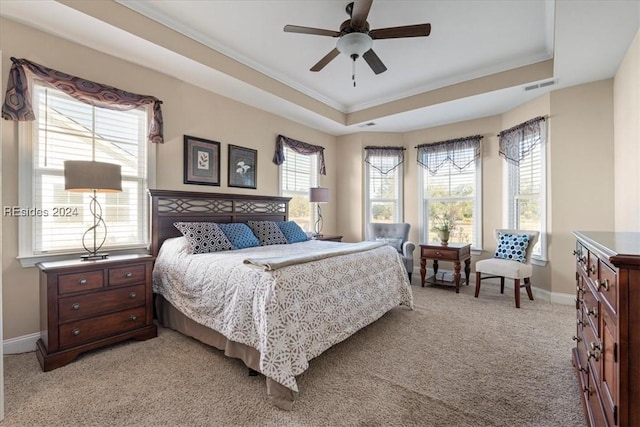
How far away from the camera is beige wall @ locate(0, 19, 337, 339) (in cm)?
241

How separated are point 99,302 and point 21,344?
78 centimetres

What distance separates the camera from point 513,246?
3916 millimetres

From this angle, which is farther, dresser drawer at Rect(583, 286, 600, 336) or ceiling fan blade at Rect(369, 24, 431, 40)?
ceiling fan blade at Rect(369, 24, 431, 40)

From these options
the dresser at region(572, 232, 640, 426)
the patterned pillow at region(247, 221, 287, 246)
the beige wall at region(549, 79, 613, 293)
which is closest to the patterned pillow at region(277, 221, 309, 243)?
the patterned pillow at region(247, 221, 287, 246)

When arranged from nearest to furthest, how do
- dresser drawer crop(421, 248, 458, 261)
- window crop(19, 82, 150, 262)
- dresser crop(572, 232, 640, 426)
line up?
dresser crop(572, 232, 640, 426) → window crop(19, 82, 150, 262) → dresser drawer crop(421, 248, 458, 261)

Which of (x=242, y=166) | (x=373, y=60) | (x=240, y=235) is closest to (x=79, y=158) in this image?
(x=240, y=235)

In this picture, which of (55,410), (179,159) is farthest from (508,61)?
(55,410)

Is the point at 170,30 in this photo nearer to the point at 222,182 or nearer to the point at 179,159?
the point at 179,159

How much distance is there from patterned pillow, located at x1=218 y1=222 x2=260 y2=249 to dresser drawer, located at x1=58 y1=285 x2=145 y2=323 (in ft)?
3.20

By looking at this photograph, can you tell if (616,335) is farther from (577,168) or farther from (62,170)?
(62,170)

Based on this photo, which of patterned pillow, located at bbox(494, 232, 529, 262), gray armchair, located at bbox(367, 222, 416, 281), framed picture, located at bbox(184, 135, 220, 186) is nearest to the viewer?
framed picture, located at bbox(184, 135, 220, 186)

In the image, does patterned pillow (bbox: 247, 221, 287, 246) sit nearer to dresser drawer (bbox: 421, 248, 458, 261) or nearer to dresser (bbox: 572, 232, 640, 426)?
dresser drawer (bbox: 421, 248, 458, 261)

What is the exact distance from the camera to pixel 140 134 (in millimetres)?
→ 3211

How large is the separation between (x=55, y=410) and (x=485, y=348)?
10.1 feet
